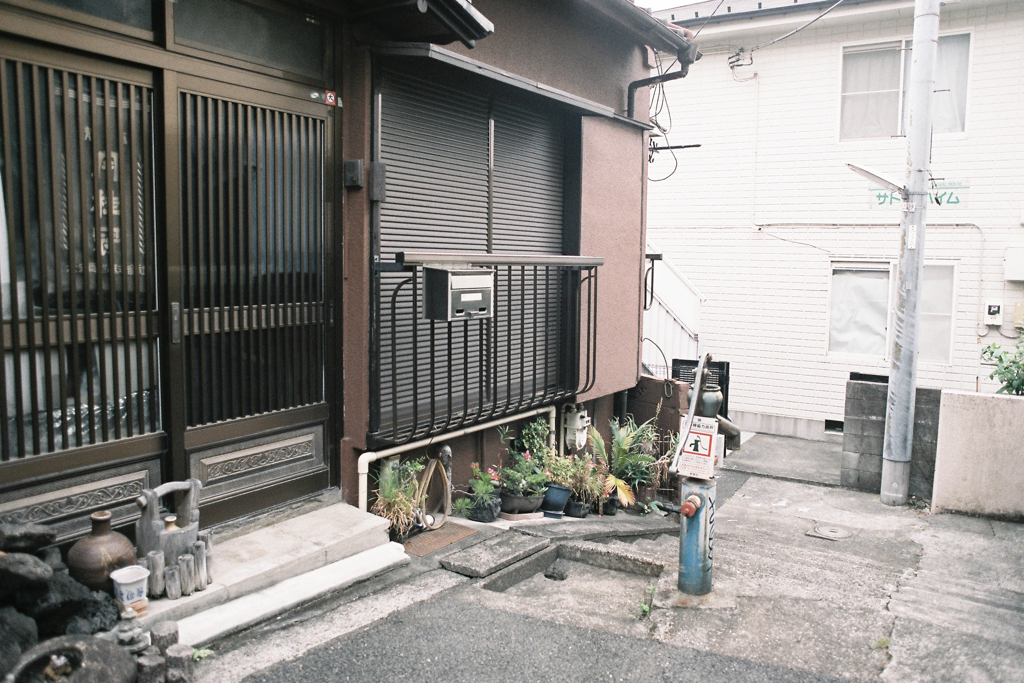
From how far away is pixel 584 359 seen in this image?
8.16m

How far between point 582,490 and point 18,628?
4.90 m

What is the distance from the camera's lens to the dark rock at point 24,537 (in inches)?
135

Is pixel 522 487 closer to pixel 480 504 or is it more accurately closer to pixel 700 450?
pixel 480 504

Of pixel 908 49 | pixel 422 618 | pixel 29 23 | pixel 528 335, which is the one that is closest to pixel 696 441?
pixel 422 618

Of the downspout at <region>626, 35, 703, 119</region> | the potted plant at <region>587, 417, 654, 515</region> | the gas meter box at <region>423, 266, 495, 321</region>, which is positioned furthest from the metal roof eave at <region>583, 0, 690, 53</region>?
the potted plant at <region>587, 417, 654, 515</region>

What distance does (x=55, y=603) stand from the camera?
11.5ft

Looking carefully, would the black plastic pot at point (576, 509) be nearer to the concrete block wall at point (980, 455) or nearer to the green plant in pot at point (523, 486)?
the green plant in pot at point (523, 486)

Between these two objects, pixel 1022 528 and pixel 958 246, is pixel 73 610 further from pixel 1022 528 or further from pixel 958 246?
pixel 958 246

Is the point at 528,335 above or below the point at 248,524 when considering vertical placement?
above

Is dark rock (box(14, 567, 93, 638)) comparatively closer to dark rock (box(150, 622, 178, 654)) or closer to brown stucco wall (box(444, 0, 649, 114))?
dark rock (box(150, 622, 178, 654))

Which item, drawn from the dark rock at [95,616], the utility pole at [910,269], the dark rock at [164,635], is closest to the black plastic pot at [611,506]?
the utility pole at [910,269]

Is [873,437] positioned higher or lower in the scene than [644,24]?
lower

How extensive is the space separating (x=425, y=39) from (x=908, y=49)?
9.50 metres

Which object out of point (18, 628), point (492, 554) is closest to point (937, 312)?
point (492, 554)
